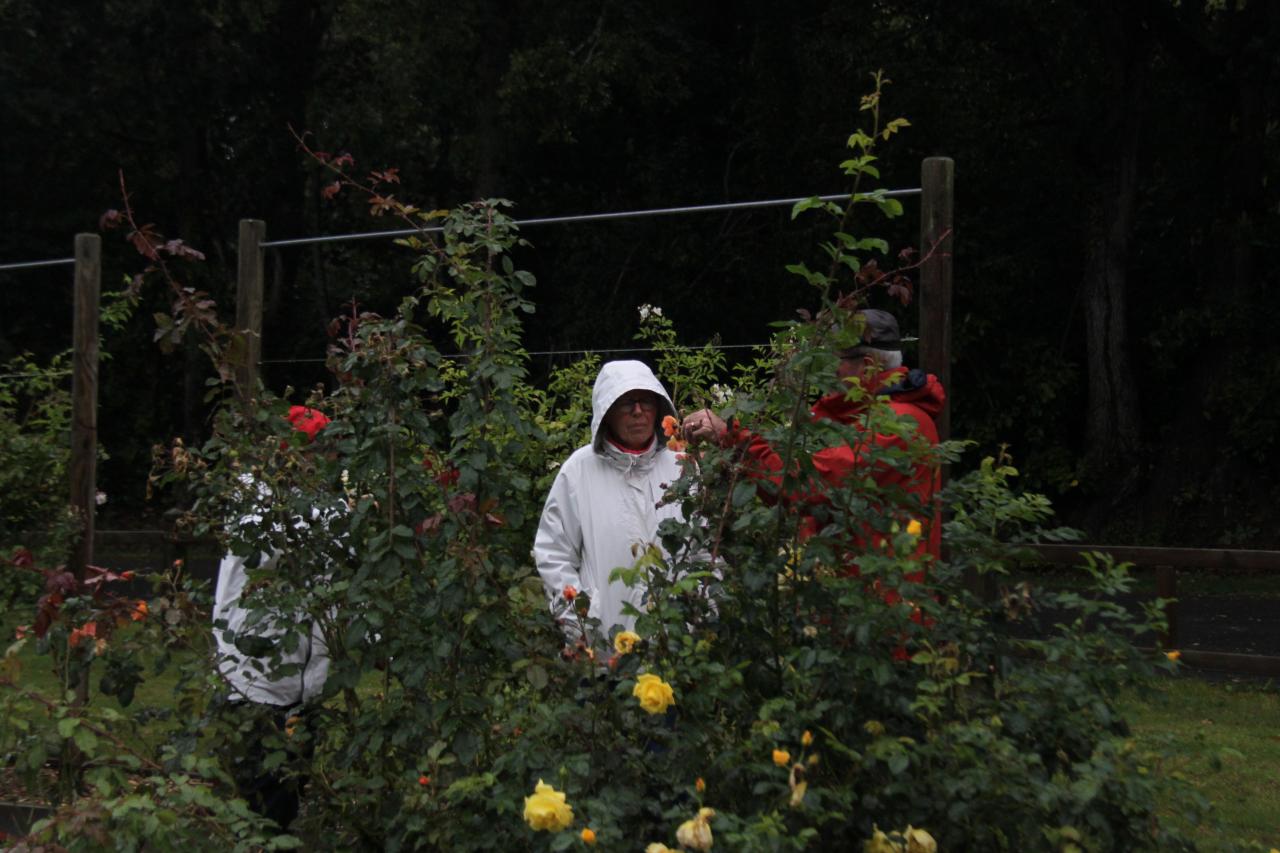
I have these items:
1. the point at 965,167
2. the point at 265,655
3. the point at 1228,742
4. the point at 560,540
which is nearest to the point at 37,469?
the point at 560,540

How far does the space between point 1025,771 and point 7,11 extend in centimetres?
2285

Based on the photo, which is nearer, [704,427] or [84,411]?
[704,427]

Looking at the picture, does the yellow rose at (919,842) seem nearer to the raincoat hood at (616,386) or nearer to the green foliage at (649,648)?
the green foliage at (649,648)

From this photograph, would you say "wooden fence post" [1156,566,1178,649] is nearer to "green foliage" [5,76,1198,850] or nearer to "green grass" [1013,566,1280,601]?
"green grass" [1013,566,1280,601]

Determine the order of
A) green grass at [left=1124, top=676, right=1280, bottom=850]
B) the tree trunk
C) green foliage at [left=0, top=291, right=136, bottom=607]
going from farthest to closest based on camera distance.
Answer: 1. the tree trunk
2. green foliage at [left=0, top=291, right=136, bottom=607]
3. green grass at [left=1124, top=676, right=1280, bottom=850]

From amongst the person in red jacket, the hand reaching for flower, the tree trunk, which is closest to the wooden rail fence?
the person in red jacket

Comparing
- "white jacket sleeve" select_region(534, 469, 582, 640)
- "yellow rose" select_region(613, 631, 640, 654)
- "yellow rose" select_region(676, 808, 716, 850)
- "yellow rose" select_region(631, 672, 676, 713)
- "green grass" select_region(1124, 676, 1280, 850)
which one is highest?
"white jacket sleeve" select_region(534, 469, 582, 640)

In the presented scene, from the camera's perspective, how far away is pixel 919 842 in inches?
93.7

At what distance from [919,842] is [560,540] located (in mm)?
2082

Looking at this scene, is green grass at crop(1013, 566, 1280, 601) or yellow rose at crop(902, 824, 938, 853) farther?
green grass at crop(1013, 566, 1280, 601)

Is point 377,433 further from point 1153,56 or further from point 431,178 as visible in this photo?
point 431,178

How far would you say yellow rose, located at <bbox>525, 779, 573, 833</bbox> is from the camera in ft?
7.95

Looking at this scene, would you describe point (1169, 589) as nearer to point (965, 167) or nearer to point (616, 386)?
point (616, 386)

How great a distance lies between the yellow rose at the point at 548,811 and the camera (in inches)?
95.4
